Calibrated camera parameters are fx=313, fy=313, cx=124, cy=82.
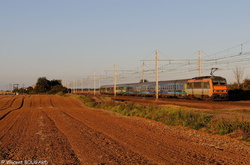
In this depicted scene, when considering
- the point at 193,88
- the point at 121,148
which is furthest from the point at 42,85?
the point at 121,148

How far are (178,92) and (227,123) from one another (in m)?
35.9

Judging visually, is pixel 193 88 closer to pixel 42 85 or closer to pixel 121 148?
pixel 121 148

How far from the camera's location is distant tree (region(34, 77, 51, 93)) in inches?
5801

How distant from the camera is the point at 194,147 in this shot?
10.8 meters

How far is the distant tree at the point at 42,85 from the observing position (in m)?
→ 147

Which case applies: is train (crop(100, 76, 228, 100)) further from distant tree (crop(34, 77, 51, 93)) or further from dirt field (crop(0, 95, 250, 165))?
distant tree (crop(34, 77, 51, 93))

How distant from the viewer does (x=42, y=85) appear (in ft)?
489

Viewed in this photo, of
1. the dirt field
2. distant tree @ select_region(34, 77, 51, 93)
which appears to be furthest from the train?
distant tree @ select_region(34, 77, 51, 93)

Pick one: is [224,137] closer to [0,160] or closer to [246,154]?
[246,154]

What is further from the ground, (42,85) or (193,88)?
(42,85)

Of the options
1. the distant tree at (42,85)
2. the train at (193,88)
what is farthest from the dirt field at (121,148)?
the distant tree at (42,85)

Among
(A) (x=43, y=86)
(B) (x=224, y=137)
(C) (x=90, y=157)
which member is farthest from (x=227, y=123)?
(A) (x=43, y=86)

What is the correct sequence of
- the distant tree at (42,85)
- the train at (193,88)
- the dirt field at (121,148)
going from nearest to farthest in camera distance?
the dirt field at (121,148), the train at (193,88), the distant tree at (42,85)

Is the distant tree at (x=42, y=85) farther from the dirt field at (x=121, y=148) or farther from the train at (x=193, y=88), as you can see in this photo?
the dirt field at (x=121, y=148)
